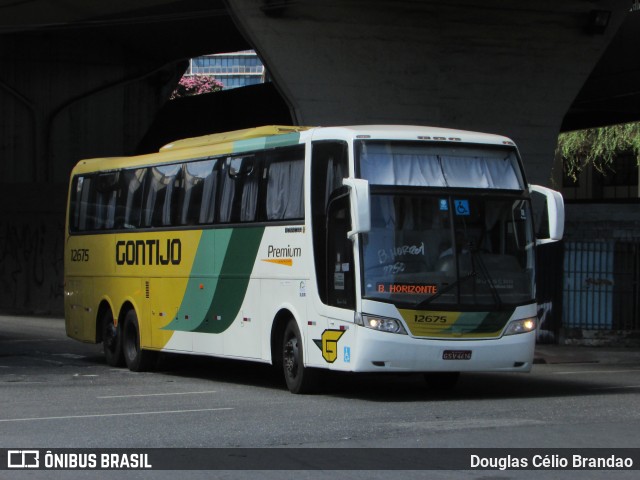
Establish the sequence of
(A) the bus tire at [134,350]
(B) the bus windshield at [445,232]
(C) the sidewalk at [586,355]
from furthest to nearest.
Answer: (C) the sidewalk at [586,355], (A) the bus tire at [134,350], (B) the bus windshield at [445,232]

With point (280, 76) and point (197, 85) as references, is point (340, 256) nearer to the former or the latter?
point (280, 76)

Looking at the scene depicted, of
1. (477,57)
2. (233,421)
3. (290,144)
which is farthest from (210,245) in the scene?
(477,57)

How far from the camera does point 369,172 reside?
1491cm

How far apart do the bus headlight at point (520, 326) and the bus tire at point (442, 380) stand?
1.47m

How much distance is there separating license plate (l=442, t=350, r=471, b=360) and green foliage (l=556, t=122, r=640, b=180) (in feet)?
114

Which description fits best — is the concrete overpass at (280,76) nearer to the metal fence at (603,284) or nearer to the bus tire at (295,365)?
the metal fence at (603,284)

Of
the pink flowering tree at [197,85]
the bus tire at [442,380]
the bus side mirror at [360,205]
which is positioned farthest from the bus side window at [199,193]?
the pink flowering tree at [197,85]

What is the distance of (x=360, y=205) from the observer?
14.1 meters

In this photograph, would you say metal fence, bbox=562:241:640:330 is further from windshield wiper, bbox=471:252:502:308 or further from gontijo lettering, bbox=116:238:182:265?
windshield wiper, bbox=471:252:502:308

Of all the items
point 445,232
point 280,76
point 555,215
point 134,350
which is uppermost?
point 280,76

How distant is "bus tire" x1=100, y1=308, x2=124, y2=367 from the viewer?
2094 centimetres

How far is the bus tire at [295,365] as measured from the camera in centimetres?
1563

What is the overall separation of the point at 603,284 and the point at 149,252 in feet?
33.0

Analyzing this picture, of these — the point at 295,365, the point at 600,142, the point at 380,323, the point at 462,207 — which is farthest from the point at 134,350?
the point at 600,142
